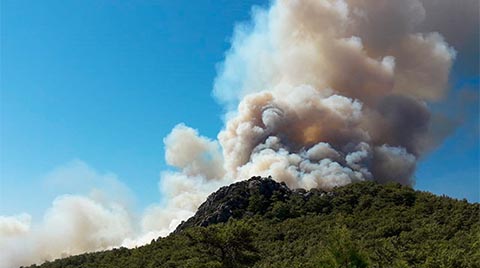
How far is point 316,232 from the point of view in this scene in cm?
10138

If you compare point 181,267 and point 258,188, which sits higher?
point 258,188

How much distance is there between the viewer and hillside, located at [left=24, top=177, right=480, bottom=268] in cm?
5706

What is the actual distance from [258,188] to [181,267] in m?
55.8

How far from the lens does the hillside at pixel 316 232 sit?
187 feet

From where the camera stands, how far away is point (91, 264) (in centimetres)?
10850

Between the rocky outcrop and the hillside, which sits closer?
the hillside

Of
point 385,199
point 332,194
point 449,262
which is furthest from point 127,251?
point 449,262

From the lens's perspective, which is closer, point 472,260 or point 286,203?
point 472,260

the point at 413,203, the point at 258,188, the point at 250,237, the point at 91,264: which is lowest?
the point at 250,237

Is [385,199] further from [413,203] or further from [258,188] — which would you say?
[258,188]

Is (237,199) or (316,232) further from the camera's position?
(237,199)

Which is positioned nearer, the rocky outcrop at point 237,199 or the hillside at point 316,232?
the hillside at point 316,232

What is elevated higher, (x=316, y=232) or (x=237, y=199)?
(x=237, y=199)

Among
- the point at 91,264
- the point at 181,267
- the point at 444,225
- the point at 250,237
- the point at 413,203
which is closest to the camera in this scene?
the point at 250,237
